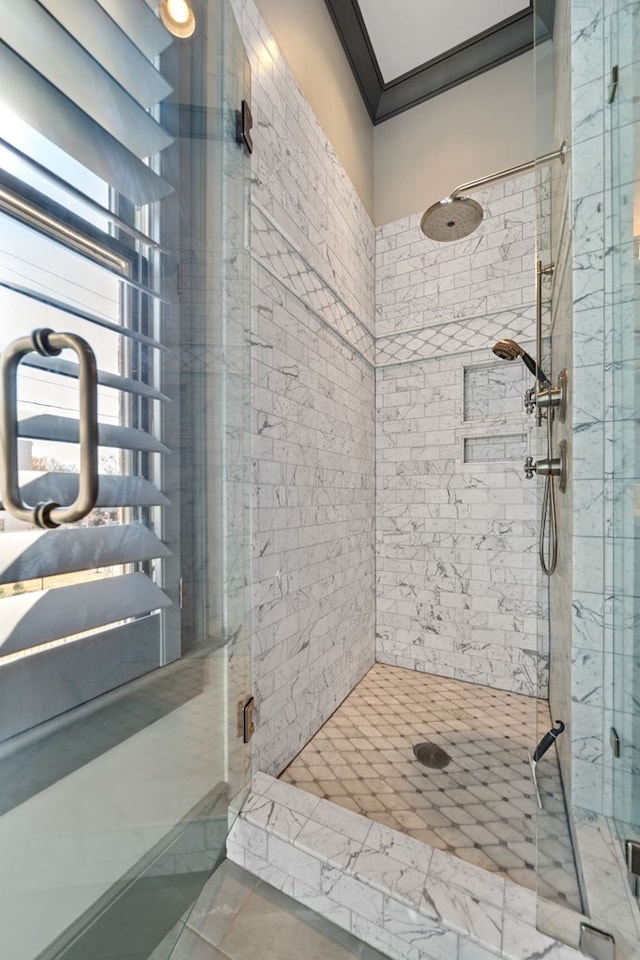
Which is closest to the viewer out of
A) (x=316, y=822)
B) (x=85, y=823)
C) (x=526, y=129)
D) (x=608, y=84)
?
(x=85, y=823)

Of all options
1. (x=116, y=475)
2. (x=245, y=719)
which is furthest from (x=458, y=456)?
(x=116, y=475)

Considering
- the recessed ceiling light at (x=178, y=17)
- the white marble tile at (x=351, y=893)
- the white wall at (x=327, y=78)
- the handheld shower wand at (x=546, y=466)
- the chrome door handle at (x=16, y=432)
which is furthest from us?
the white wall at (x=327, y=78)

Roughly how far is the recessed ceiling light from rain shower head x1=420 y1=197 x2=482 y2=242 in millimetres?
1063

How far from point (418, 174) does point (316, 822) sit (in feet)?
11.7

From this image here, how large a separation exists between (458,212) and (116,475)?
1836mm

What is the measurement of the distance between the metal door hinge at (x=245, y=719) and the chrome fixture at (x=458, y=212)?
2092mm

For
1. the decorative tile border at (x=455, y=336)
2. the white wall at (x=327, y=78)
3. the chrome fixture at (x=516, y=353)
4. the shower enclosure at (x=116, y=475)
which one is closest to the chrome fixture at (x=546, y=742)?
the shower enclosure at (x=116, y=475)

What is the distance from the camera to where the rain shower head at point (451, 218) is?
1.70 m

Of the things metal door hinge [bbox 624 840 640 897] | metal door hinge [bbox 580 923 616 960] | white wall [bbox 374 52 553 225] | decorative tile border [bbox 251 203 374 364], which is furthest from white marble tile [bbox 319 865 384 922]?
white wall [bbox 374 52 553 225]

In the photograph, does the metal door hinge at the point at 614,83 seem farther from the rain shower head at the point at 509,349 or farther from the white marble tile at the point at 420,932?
the white marble tile at the point at 420,932

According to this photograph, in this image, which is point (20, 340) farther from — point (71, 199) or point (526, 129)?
point (526, 129)

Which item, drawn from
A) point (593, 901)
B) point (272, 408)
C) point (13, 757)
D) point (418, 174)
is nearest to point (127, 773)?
point (13, 757)

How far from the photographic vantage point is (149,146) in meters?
0.91

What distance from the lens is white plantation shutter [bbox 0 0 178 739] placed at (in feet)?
2.09
